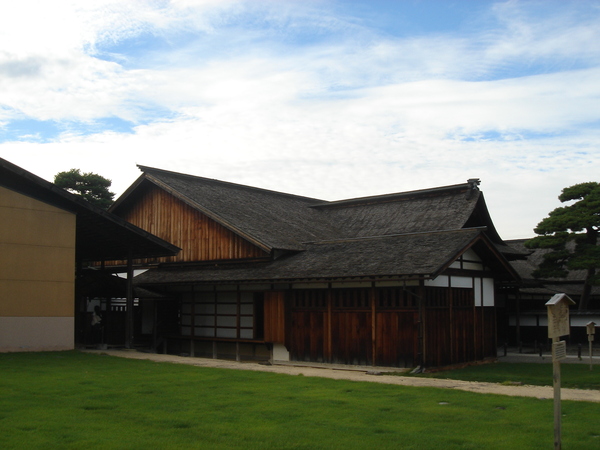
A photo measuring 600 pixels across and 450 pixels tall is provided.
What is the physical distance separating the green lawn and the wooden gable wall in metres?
9.18

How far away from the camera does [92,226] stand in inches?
857

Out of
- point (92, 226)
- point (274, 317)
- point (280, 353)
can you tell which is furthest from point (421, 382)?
point (92, 226)

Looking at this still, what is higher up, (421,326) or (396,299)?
(396,299)

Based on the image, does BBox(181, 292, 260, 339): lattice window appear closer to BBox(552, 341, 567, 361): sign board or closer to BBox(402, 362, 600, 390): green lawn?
BBox(402, 362, 600, 390): green lawn

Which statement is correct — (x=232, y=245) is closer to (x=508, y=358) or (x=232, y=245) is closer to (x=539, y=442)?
(x=508, y=358)

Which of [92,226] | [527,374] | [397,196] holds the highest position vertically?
[397,196]

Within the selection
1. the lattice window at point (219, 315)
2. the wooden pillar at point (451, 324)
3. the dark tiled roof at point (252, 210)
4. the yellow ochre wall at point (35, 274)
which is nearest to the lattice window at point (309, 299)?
the lattice window at point (219, 315)

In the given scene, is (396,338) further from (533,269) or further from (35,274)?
(533,269)

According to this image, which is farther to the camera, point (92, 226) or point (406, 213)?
point (406, 213)

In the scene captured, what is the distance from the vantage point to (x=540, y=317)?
3180cm

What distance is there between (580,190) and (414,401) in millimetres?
22739

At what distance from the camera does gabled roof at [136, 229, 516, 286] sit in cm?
1853

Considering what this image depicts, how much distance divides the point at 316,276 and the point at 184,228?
33.3ft

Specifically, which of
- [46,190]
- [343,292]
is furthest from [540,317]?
[46,190]
